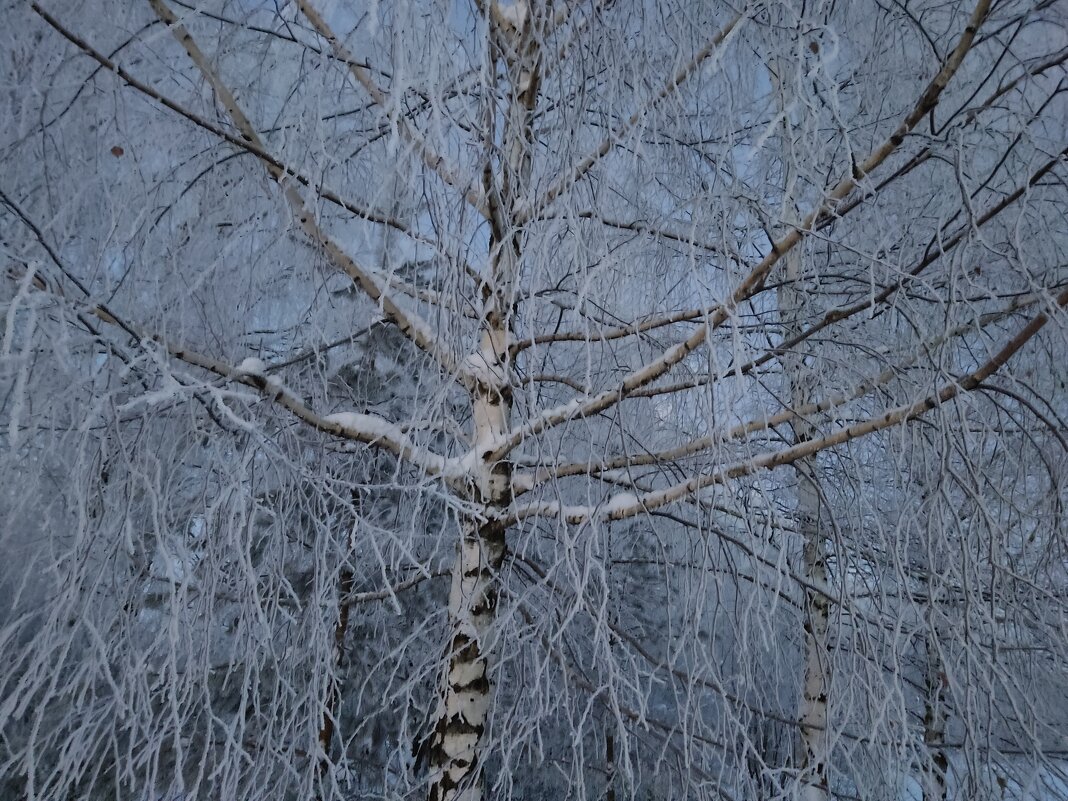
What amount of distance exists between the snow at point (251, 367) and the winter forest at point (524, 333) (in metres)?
0.01

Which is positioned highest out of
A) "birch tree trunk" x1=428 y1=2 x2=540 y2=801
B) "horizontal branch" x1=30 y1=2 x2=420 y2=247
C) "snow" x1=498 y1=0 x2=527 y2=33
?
"snow" x1=498 y1=0 x2=527 y2=33

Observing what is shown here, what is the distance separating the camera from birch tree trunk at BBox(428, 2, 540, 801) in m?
2.09

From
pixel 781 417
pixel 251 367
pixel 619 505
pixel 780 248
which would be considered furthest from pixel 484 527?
pixel 780 248

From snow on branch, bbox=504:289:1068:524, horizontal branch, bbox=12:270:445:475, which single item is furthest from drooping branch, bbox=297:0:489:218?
snow on branch, bbox=504:289:1068:524

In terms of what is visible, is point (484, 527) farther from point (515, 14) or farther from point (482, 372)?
point (515, 14)

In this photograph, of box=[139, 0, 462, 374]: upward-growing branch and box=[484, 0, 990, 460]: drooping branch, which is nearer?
box=[484, 0, 990, 460]: drooping branch

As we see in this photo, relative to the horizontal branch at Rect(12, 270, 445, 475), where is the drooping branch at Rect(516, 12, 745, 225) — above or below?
above

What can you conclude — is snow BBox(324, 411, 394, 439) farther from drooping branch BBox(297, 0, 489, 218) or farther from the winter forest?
drooping branch BBox(297, 0, 489, 218)

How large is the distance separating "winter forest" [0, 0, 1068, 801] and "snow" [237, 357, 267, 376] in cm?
1

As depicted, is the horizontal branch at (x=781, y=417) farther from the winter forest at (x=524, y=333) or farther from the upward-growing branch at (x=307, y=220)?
the upward-growing branch at (x=307, y=220)

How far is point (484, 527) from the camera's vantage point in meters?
2.31

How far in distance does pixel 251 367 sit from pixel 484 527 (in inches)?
36.3

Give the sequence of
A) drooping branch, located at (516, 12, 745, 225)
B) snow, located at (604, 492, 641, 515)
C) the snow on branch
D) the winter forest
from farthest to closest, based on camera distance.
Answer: snow, located at (604, 492, 641, 515)
drooping branch, located at (516, 12, 745, 225)
the winter forest
the snow on branch

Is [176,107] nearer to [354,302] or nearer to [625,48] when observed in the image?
[625,48]
